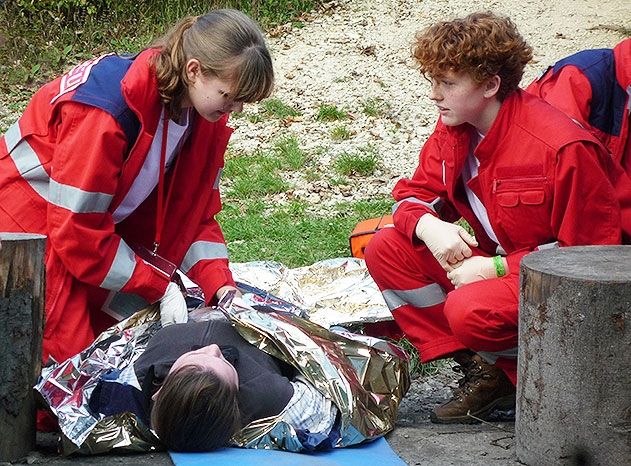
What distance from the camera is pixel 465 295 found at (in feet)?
12.7

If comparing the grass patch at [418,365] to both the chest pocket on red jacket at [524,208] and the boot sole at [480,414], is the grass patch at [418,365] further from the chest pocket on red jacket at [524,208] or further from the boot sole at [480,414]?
the chest pocket on red jacket at [524,208]

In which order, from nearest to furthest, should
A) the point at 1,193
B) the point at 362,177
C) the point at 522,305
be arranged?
the point at 522,305 → the point at 1,193 → the point at 362,177

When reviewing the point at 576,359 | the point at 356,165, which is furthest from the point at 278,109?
the point at 576,359

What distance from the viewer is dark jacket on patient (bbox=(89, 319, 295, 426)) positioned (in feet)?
12.1

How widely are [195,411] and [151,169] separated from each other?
1026mm

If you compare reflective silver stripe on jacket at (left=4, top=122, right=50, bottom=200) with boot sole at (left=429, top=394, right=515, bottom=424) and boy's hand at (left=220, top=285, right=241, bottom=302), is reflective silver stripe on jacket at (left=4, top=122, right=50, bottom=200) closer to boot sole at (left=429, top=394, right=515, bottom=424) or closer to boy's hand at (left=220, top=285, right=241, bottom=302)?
boy's hand at (left=220, top=285, right=241, bottom=302)

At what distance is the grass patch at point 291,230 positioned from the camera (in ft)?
20.6

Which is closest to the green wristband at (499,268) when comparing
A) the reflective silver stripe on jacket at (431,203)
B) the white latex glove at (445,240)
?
the white latex glove at (445,240)

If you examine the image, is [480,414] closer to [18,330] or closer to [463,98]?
[463,98]

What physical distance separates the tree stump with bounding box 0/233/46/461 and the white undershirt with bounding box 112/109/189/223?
66 centimetres

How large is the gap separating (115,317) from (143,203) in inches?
17.8

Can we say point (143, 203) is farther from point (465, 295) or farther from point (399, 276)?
point (465, 295)

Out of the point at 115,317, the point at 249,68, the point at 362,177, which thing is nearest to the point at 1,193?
the point at 115,317

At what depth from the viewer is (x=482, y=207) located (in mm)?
4160
